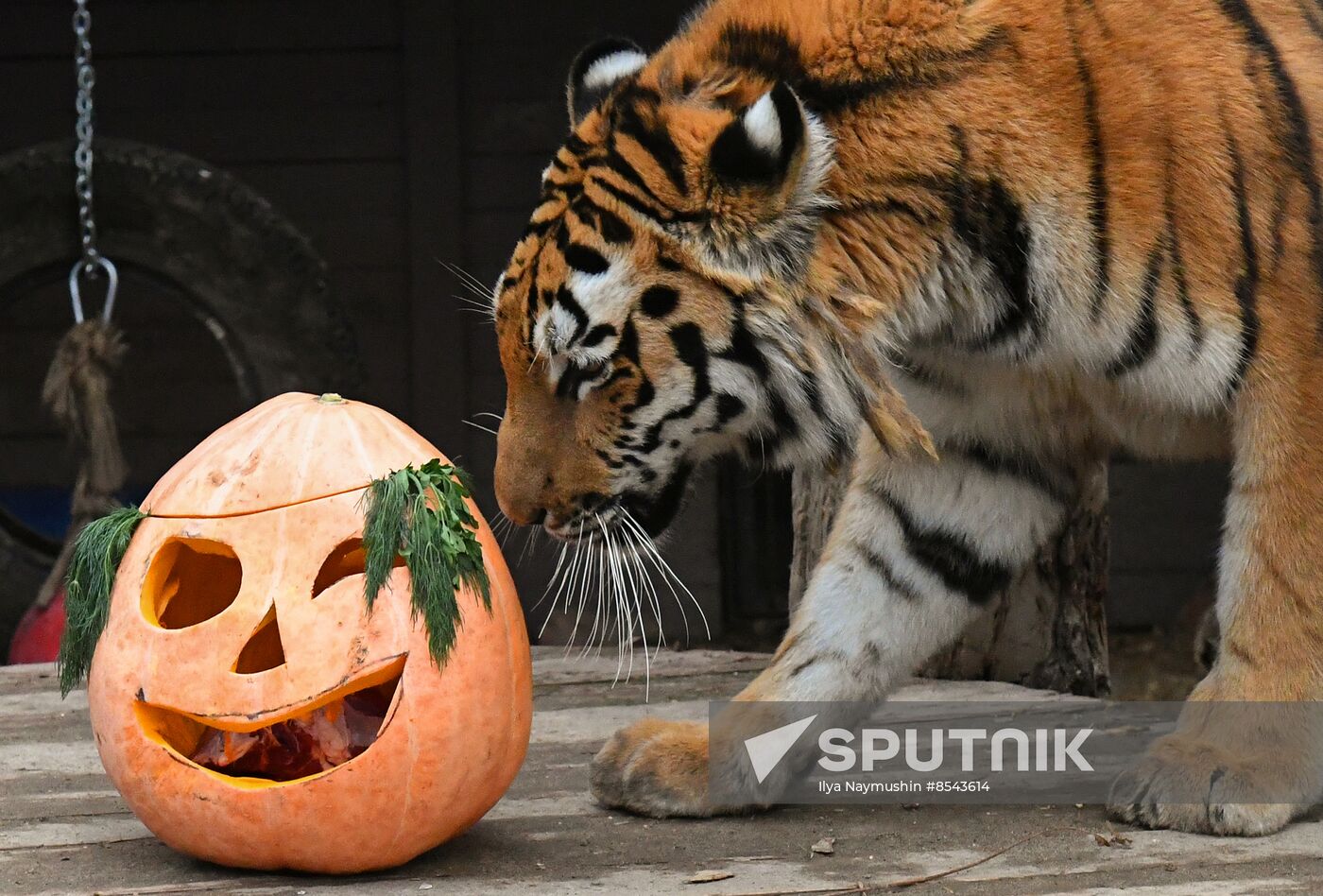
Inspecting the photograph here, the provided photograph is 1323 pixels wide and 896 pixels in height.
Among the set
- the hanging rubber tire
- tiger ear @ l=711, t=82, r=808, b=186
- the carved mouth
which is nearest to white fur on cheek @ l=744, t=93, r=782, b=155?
tiger ear @ l=711, t=82, r=808, b=186

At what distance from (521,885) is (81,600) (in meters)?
0.68

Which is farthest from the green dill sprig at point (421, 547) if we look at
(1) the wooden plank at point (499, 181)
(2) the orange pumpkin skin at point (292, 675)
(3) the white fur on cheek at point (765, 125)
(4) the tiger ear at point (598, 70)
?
(1) the wooden plank at point (499, 181)

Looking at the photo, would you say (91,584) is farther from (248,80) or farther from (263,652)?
(248,80)

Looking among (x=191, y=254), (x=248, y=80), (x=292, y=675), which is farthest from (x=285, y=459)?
(x=248, y=80)

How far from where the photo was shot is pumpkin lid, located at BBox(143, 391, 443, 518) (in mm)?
2182

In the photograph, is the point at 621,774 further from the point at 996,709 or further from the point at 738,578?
the point at 738,578

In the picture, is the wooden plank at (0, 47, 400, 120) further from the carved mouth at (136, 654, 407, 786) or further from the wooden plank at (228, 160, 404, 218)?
the carved mouth at (136, 654, 407, 786)

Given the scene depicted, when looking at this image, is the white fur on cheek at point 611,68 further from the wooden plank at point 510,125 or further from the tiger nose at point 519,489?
the wooden plank at point 510,125

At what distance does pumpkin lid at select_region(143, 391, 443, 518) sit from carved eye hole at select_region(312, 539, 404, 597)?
0.33 ft

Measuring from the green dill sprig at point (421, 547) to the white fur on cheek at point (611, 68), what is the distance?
77 centimetres

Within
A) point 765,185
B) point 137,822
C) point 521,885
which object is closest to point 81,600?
point 137,822

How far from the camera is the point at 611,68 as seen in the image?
104 inches

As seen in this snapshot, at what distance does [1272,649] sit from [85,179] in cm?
335

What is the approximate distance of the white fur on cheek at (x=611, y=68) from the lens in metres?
2.63
